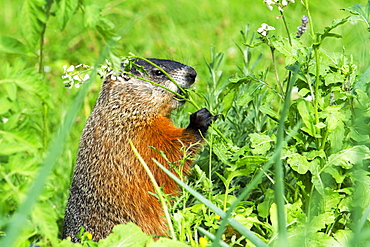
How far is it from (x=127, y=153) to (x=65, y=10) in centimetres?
121

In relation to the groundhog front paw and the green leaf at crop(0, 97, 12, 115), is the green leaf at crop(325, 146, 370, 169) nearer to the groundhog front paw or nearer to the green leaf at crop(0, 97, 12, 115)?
the groundhog front paw

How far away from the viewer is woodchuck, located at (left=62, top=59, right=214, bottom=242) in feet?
9.62

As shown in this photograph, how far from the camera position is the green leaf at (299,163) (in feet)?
7.45

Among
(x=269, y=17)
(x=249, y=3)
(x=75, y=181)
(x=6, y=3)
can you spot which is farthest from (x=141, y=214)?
(x=6, y=3)

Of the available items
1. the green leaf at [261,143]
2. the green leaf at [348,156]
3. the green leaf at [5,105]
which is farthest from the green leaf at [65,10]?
the green leaf at [348,156]

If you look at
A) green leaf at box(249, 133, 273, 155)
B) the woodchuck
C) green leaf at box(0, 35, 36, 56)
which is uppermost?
green leaf at box(0, 35, 36, 56)

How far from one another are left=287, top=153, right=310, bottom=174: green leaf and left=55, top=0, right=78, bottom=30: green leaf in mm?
1146

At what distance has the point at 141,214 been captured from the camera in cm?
295

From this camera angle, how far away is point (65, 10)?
203 cm

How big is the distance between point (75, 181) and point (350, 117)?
1.62 metres

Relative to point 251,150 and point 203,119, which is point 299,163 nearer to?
point 251,150

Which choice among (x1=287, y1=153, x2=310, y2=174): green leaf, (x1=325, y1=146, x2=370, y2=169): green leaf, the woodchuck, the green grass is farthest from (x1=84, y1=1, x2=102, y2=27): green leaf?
(x1=325, y1=146, x2=370, y2=169): green leaf

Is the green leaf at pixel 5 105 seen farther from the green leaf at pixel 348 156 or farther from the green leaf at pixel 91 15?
the green leaf at pixel 348 156

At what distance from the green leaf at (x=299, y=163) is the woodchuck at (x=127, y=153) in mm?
658
